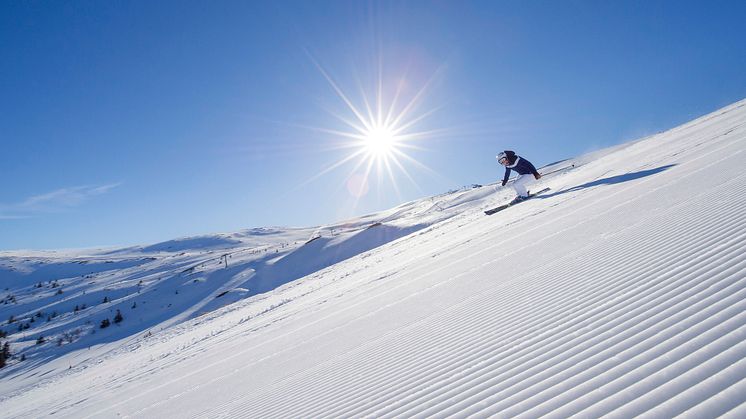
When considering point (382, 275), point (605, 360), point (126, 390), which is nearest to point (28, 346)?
point (126, 390)

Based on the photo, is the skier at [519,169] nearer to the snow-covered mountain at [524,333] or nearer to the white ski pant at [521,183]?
the white ski pant at [521,183]

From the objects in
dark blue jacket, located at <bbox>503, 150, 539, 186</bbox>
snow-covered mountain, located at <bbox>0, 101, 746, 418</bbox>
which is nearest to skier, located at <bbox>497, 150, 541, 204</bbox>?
dark blue jacket, located at <bbox>503, 150, 539, 186</bbox>

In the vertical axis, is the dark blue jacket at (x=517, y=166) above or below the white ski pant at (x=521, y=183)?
above

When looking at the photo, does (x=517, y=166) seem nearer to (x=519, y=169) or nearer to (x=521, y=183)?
(x=519, y=169)

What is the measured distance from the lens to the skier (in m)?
13.4

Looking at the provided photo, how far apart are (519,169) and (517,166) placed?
211 millimetres

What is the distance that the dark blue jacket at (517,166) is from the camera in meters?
13.4

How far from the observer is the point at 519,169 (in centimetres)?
1389

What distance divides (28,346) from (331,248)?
15261 millimetres

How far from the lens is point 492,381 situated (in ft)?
8.56

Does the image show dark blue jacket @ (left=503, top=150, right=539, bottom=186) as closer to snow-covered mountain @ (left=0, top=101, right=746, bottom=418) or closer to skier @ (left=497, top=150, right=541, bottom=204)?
skier @ (left=497, top=150, right=541, bottom=204)

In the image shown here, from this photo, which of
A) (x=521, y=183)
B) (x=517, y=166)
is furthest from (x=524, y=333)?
(x=521, y=183)

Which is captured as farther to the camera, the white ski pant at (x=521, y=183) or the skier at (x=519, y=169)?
the white ski pant at (x=521, y=183)

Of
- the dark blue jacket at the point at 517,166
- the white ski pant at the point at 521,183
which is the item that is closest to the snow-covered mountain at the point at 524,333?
the dark blue jacket at the point at 517,166
